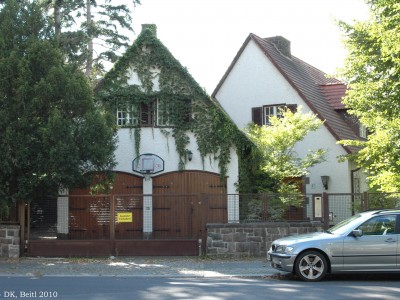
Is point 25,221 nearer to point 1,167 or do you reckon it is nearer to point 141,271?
point 1,167

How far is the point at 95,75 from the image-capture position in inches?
1335

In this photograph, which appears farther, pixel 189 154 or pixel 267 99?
pixel 267 99

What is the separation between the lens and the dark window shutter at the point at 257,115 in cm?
2553

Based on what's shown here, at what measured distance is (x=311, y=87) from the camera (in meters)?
26.8

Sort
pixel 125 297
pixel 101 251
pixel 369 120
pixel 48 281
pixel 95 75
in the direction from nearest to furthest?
pixel 125 297 < pixel 48 281 < pixel 101 251 < pixel 369 120 < pixel 95 75

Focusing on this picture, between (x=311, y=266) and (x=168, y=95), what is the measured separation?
1021 cm

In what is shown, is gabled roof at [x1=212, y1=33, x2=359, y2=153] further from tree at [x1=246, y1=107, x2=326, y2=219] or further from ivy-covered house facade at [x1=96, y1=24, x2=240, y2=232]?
ivy-covered house facade at [x1=96, y1=24, x2=240, y2=232]

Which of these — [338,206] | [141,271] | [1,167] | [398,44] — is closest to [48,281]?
[141,271]

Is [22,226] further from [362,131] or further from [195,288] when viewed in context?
[362,131]

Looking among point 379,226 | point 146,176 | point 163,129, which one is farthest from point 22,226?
point 379,226

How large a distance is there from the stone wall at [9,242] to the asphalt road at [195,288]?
3334 millimetres

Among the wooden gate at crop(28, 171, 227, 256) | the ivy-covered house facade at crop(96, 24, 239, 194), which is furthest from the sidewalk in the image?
the ivy-covered house facade at crop(96, 24, 239, 194)

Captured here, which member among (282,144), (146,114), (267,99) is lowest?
(282,144)

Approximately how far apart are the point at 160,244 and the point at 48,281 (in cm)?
486
